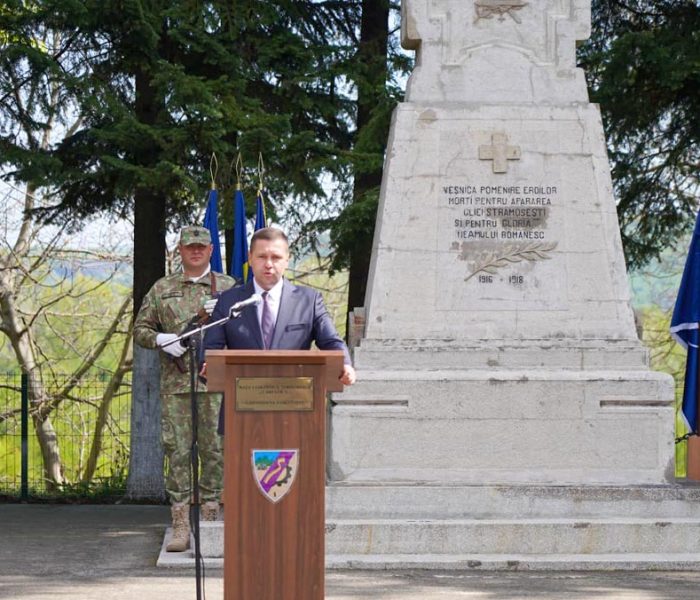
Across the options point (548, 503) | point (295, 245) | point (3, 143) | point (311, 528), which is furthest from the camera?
point (295, 245)

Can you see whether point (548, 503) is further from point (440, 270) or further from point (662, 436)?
point (440, 270)

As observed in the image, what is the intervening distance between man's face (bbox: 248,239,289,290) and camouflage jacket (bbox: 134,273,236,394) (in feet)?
7.74

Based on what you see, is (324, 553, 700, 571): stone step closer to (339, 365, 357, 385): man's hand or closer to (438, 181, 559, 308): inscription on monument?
(438, 181, 559, 308): inscription on monument

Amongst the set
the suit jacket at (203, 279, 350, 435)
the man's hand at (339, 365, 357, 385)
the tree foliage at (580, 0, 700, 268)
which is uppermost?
the tree foliage at (580, 0, 700, 268)

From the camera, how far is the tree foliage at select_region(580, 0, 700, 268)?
12.0 m

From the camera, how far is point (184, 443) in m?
8.11

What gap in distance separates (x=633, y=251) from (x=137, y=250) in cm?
512

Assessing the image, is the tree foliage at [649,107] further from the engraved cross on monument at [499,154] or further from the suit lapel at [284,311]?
the suit lapel at [284,311]

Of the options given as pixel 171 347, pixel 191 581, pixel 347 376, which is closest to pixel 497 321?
pixel 171 347

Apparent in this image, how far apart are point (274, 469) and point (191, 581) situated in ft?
7.68

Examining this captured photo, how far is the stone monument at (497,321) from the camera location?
8.34 meters

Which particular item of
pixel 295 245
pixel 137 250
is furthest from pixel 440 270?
pixel 295 245

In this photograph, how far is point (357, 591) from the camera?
6887 mm

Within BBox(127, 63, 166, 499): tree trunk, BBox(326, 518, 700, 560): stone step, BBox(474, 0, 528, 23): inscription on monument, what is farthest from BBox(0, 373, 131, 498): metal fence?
BBox(474, 0, 528, 23): inscription on monument
